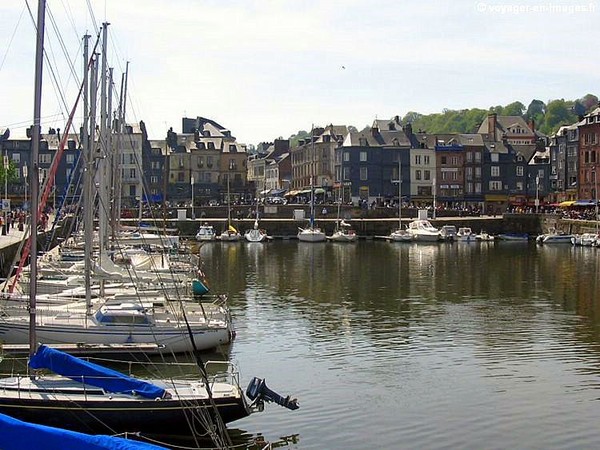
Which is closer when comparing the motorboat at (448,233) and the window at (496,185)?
the motorboat at (448,233)

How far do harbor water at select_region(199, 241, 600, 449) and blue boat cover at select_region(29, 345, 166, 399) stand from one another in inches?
128

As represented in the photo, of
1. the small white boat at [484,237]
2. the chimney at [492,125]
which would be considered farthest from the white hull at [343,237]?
the chimney at [492,125]

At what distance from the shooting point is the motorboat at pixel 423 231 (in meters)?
103

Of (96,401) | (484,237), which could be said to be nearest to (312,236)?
(484,237)

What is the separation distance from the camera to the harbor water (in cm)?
2592

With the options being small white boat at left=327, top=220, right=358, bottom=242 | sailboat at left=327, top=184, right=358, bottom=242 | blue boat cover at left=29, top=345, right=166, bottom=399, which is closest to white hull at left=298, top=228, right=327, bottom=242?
small white boat at left=327, top=220, right=358, bottom=242

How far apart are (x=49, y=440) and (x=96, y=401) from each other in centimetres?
648

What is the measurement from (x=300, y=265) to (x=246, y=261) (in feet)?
18.5

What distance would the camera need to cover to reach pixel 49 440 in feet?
53.1

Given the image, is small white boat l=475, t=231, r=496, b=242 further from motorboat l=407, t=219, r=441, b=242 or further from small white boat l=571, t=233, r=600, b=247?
small white boat l=571, t=233, r=600, b=247

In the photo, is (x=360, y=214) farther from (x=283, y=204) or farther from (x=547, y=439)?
(x=547, y=439)

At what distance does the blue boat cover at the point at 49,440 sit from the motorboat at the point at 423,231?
8862 centimetres

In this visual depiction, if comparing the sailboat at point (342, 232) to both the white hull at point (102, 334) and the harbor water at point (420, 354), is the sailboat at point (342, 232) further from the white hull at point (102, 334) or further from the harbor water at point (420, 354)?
the white hull at point (102, 334)

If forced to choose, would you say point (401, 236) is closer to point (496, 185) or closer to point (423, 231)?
point (423, 231)
